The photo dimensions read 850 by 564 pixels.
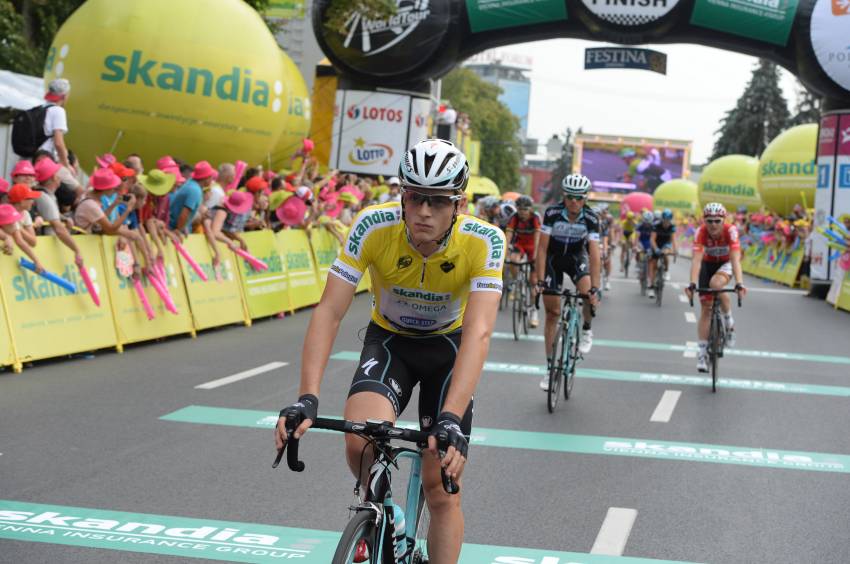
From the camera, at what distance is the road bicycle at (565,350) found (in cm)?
998

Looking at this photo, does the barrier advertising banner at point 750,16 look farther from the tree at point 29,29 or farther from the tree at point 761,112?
the tree at point 761,112

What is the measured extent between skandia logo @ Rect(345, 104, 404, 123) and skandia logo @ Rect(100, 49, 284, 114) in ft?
34.2

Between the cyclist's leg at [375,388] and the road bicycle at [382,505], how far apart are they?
0.08 metres

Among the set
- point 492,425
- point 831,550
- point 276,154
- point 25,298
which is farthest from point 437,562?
point 276,154

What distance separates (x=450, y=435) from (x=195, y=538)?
2502 mm

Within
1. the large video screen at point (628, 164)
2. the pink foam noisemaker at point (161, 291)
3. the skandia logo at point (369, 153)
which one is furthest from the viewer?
→ the large video screen at point (628, 164)

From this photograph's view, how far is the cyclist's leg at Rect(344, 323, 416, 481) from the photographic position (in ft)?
13.6

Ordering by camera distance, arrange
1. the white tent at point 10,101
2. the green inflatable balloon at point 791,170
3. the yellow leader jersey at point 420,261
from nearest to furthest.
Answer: the yellow leader jersey at point 420,261 < the white tent at point 10,101 < the green inflatable balloon at point 791,170

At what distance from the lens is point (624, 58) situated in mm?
25688

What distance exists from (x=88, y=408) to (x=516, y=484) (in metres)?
3.74

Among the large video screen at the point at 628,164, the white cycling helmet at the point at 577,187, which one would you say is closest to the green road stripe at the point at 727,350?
the white cycling helmet at the point at 577,187

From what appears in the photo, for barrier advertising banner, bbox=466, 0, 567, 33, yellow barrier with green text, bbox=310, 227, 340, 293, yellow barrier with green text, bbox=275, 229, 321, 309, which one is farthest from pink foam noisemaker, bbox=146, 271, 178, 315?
barrier advertising banner, bbox=466, 0, 567, 33

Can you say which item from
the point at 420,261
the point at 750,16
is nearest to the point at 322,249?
the point at 750,16

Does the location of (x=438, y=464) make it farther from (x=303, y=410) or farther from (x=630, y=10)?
(x=630, y=10)
